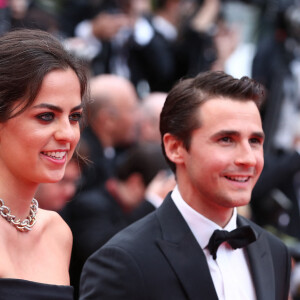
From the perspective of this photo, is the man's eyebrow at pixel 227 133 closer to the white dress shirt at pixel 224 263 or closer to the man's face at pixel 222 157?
the man's face at pixel 222 157

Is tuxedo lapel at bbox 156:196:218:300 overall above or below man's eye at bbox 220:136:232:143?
→ below

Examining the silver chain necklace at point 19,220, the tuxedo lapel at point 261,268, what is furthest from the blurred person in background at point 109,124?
the silver chain necklace at point 19,220

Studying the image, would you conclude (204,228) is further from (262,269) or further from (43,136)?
(43,136)

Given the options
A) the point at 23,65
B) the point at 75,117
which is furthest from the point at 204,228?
the point at 23,65

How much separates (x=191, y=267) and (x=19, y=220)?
0.70 m

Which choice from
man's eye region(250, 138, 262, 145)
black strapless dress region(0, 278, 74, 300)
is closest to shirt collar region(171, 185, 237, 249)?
man's eye region(250, 138, 262, 145)

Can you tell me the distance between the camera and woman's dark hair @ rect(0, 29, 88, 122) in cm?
242

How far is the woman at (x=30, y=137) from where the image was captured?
242 centimetres

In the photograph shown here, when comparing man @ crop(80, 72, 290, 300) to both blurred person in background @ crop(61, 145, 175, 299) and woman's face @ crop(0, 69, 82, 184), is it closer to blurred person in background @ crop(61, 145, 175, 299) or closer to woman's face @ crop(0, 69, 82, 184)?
woman's face @ crop(0, 69, 82, 184)

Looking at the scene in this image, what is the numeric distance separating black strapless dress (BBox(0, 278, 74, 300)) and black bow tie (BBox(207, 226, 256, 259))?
2.02 feet

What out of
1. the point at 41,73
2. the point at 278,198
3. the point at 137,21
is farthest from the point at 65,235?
the point at 137,21

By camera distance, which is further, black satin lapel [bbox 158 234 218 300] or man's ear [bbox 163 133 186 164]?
man's ear [bbox 163 133 186 164]

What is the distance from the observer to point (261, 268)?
9.66 ft

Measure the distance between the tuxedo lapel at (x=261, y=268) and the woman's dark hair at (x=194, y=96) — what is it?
50 centimetres
